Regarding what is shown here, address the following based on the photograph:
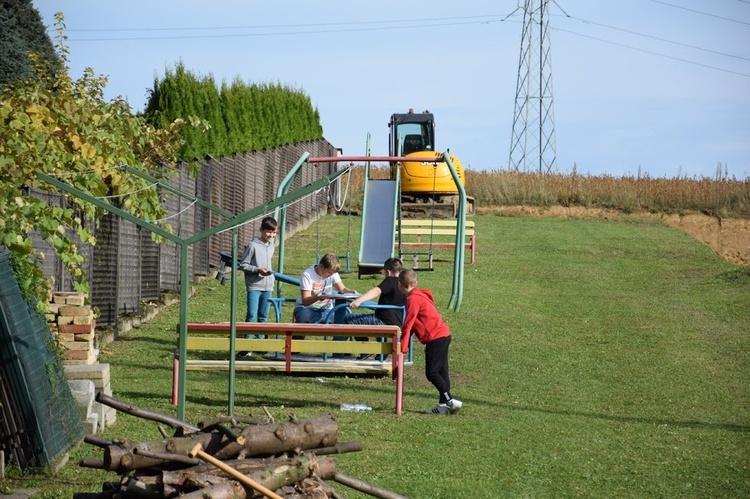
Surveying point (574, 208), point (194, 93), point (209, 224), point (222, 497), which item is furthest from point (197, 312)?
point (574, 208)

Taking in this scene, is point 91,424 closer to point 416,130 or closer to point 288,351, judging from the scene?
point 288,351

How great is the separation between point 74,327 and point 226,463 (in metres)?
6.70

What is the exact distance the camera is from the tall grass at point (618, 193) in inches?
1764

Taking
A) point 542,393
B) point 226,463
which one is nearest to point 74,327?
point 542,393

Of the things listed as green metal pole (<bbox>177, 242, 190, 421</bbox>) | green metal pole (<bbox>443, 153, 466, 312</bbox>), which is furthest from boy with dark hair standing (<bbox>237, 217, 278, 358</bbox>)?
green metal pole (<bbox>177, 242, 190, 421</bbox>)

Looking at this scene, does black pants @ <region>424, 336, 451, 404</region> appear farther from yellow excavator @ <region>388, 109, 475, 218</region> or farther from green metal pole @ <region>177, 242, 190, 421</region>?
yellow excavator @ <region>388, 109, 475, 218</region>

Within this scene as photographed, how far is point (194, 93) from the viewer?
2762cm

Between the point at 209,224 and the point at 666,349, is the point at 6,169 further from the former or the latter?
the point at 209,224

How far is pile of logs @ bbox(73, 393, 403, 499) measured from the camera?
6164mm

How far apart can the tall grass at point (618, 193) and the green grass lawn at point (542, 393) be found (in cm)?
1830

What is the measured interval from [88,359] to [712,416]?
6537mm

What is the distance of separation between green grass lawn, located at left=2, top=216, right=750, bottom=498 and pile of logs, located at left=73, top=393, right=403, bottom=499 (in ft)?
6.05

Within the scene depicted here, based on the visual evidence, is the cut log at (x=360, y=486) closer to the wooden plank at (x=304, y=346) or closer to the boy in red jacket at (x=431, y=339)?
the boy in red jacket at (x=431, y=339)

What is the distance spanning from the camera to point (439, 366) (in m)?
12.1
